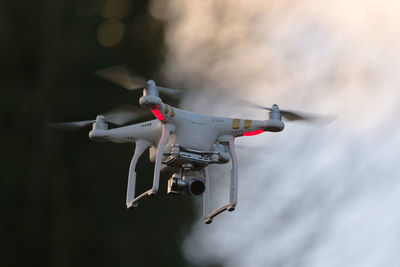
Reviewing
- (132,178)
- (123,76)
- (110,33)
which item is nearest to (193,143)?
(132,178)

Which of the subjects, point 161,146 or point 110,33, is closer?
point 161,146

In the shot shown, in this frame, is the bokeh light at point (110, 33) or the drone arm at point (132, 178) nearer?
the drone arm at point (132, 178)

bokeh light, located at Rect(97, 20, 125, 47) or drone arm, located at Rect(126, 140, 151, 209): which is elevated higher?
bokeh light, located at Rect(97, 20, 125, 47)

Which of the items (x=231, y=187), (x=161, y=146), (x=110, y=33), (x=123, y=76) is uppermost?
(x=110, y=33)

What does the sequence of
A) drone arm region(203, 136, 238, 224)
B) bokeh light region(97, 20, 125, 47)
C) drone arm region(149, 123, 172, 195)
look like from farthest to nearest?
bokeh light region(97, 20, 125, 47) < drone arm region(203, 136, 238, 224) < drone arm region(149, 123, 172, 195)

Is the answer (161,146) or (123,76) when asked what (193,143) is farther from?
(123,76)

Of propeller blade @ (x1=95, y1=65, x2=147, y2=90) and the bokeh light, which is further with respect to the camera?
the bokeh light

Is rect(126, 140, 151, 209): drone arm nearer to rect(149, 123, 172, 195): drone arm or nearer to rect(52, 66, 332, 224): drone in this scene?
rect(52, 66, 332, 224): drone

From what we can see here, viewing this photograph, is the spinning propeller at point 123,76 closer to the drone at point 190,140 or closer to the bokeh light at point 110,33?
the drone at point 190,140

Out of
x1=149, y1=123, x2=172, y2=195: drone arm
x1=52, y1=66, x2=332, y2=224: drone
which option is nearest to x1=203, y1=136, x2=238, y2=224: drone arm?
x1=52, y1=66, x2=332, y2=224: drone

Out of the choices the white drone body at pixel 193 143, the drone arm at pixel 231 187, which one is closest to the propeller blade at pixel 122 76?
the white drone body at pixel 193 143

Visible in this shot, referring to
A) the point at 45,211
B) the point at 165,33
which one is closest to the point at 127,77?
the point at 45,211
